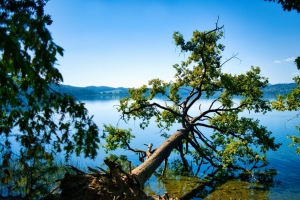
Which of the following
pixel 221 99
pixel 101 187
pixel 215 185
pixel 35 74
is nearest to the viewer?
pixel 35 74

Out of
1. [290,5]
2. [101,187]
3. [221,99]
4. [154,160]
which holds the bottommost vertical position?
[154,160]

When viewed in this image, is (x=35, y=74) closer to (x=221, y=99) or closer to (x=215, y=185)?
(x=215, y=185)

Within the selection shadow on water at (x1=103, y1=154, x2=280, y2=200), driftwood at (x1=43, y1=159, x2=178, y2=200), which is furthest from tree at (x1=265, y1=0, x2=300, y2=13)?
shadow on water at (x1=103, y1=154, x2=280, y2=200)

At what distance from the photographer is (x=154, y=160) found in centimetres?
1136

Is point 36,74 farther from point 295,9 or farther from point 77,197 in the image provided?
point 295,9

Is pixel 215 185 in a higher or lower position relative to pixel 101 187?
lower

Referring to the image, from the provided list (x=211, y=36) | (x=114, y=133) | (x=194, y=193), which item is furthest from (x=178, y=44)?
(x=194, y=193)

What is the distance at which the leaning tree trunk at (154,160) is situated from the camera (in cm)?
969

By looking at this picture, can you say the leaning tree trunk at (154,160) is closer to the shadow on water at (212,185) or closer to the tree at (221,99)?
the tree at (221,99)

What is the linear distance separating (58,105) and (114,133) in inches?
523

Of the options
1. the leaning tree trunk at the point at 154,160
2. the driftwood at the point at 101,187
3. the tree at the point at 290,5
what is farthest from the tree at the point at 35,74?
the tree at the point at 290,5

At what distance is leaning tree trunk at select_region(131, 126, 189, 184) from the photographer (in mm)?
9688

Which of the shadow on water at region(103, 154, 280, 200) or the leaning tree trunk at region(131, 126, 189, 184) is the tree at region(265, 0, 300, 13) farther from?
the shadow on water at region(103, 154, 280, 200)

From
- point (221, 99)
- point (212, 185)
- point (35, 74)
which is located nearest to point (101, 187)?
point (35, 74)
